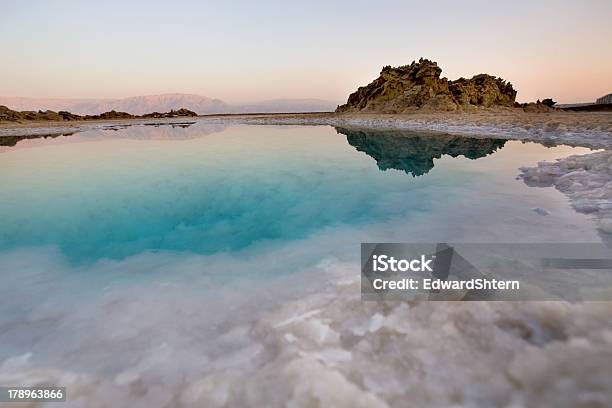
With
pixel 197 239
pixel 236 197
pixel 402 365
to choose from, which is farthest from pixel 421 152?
pixel 402 365

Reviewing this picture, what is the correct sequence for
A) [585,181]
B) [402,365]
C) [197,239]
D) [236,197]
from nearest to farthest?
1. [402,365]
2. [197,239]
3. [585,181]
4. [236,197]

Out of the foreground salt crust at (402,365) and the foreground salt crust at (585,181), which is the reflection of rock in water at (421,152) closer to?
the foreground salt crust at (585,181)

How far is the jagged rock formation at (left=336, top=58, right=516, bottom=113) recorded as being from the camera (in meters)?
59.1

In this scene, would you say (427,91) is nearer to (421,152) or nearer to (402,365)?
(421,152)

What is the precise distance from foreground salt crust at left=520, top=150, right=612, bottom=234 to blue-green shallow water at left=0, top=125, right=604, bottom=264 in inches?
19.3

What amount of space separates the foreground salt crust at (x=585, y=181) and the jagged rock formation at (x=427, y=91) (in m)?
49.0

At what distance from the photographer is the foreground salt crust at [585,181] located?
5977mm

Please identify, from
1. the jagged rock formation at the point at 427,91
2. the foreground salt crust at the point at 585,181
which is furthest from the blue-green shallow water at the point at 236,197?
the jagged rock formation at the point at 427,91

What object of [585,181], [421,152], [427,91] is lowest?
[585,181]

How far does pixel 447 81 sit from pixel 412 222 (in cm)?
7187

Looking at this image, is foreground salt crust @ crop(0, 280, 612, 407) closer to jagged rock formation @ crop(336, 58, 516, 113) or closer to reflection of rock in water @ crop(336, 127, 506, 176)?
reflection of rock in water @ crop(336, 127, 506, 176)

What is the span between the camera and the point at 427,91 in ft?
196

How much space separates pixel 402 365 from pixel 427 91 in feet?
218

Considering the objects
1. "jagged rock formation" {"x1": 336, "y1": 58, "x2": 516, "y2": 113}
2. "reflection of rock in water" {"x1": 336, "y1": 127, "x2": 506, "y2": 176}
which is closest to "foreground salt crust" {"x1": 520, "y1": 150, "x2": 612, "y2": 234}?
"reflection of rock in water" {"x1": 336, "y1": 127, "x2": 506, "y2": 176}
